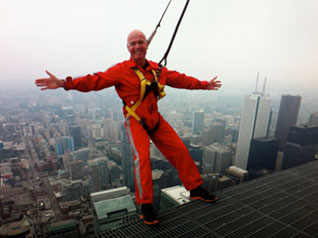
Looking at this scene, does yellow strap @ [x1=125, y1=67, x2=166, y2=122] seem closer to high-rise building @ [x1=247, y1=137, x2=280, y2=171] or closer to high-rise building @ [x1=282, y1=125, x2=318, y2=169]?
high-rise building @ [x1=247, y1=137, x2=280, y2=171]

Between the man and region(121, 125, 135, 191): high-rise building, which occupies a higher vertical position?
the man

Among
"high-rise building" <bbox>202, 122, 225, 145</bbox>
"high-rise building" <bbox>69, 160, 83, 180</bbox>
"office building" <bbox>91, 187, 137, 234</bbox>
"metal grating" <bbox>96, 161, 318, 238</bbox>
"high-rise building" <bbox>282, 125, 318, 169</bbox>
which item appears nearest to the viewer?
"metal grating" <bbox>96, 161, 318, 238</bbox>

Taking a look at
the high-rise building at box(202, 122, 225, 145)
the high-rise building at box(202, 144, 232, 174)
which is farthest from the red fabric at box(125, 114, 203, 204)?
the high-rise building at box(202, 122, 225, 145)

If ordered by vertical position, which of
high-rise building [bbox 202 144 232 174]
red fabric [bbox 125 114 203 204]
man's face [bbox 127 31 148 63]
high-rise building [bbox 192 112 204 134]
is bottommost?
high-rise building [bbox 202 144 232 174]

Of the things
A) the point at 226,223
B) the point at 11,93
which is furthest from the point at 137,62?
the point at 11,93

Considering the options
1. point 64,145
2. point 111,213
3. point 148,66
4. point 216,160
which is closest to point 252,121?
point 216,160

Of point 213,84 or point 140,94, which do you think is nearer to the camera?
point 140,94

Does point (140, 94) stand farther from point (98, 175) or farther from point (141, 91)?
point (98, 175)
